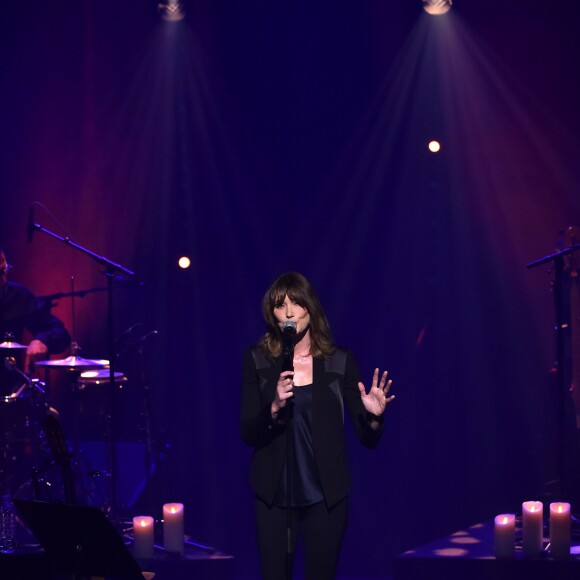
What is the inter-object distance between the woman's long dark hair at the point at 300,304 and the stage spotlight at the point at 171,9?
479 centimetres

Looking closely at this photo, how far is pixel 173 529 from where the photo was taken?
5.76m

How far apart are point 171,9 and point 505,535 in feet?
15.9

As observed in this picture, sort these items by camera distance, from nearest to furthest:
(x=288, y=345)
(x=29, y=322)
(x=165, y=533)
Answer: (x=288, y=345)
(x=165, y=533)
(x=29, y=322)

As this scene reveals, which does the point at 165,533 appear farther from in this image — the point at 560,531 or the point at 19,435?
the point at 560,531

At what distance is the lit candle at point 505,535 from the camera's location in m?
5.46

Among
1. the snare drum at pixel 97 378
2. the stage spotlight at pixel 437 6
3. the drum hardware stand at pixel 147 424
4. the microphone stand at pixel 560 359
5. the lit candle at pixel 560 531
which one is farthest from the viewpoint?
the stage spotlight at pixel 437 6

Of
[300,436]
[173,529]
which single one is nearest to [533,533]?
[173,529]

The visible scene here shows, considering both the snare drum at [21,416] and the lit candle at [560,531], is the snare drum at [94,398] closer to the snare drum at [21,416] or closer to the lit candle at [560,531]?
the snare drum at [21,416]

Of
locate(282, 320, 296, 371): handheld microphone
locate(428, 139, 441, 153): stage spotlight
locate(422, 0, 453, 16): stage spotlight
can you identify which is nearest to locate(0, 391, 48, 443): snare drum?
locate(428, 139, 441, 153): stage spotlight

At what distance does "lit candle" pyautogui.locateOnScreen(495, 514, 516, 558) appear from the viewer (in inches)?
215

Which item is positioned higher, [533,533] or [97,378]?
[97,378]

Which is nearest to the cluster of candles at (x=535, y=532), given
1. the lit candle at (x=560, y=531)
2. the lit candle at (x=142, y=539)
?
the lit candle at (x=560, y=531)

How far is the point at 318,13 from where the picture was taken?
7883 millimetres

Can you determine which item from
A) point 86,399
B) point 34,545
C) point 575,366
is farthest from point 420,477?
point 34,545
